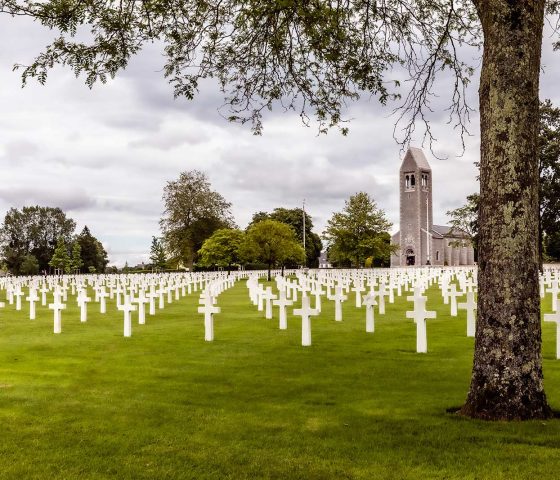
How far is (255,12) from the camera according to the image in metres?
9.88

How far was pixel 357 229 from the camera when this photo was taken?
200ft

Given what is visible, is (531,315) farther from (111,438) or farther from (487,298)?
(111,438)

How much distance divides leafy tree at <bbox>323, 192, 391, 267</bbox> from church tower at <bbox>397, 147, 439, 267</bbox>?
30.0 metres

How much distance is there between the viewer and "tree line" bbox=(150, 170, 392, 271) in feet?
170

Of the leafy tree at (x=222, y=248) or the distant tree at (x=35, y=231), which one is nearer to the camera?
the leafy tree at (x=222, y=248)

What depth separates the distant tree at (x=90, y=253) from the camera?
10312cm

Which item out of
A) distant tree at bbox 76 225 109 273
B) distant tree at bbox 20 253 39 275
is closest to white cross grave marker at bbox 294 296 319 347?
distant tree at bbox 20 253 39 275

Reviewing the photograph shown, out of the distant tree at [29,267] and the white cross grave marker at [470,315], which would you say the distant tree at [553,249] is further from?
the distant tree at [29,267]

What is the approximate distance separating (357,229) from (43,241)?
6246cm

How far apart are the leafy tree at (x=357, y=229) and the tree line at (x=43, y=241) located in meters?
45.4

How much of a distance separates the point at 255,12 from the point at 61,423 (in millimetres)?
6720

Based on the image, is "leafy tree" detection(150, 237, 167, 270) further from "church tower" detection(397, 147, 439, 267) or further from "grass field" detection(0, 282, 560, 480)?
"grass field" detection(0, 282, 560, 480)

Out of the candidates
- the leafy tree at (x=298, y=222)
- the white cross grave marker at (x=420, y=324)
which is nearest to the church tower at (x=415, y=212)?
the leafy tree at (x=298, y=222)

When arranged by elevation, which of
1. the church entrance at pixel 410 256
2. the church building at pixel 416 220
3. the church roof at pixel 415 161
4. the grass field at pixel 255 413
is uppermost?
the church roof at pixel 415 161
